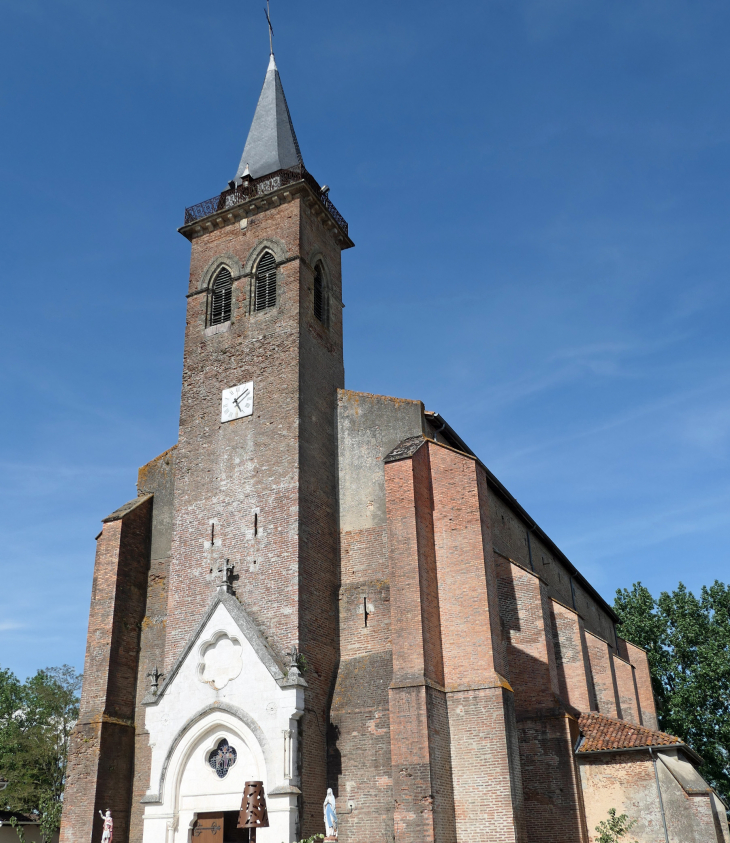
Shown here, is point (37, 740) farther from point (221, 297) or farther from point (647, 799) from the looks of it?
point (647, 799)

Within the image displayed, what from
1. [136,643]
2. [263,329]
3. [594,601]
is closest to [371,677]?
[136,643]

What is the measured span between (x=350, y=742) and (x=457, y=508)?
660 cm

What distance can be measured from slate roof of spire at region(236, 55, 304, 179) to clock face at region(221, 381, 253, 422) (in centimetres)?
915

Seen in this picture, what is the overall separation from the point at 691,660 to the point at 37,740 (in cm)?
3318

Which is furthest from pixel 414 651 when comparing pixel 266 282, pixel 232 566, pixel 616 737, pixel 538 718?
pixel 266 282

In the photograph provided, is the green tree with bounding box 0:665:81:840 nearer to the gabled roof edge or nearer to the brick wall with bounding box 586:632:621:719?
the gabled roof edge

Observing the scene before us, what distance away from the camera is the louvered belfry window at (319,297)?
2634cm

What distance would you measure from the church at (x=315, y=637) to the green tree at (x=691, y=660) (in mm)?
16254

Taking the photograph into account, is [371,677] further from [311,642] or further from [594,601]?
[594,601]

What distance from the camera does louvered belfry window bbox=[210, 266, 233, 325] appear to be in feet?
86.1

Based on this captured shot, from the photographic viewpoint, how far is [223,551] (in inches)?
875

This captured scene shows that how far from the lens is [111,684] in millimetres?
22078

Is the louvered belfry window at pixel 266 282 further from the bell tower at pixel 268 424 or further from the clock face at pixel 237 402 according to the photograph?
the clock face at pixel 237 402

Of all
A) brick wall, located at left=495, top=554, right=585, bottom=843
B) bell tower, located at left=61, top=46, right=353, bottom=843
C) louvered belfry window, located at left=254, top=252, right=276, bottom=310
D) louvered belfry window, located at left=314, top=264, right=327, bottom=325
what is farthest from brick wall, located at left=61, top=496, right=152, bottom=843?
brick wall, located at left=495, top=554, right=585, bottom=843
